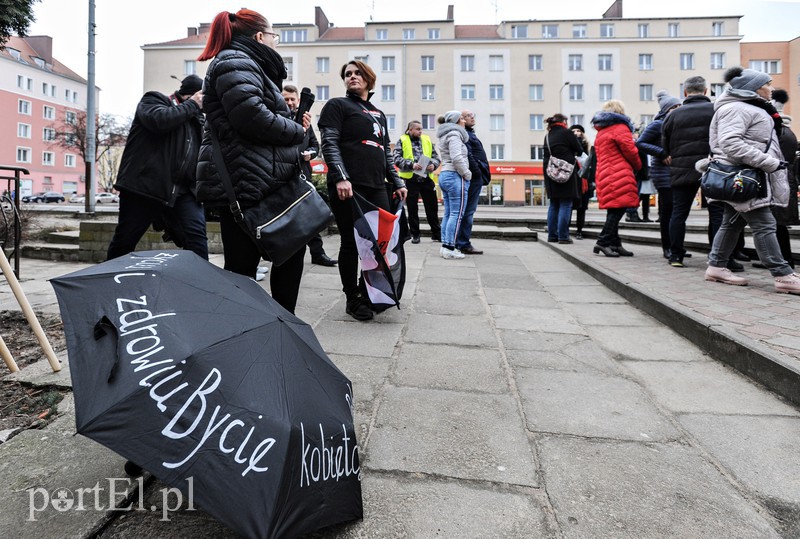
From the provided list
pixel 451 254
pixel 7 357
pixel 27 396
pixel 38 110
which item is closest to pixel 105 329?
pixel 27 396

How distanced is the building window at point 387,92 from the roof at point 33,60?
1634 inches

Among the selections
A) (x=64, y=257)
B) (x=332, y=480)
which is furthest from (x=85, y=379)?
(x=64, y=257)

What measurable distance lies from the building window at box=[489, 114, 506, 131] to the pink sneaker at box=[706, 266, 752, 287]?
4121 cm

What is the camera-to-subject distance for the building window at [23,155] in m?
54.6

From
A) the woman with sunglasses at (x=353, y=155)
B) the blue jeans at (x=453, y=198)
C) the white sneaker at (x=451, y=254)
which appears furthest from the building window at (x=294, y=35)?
the woman with sunglasses at (x=353, y=155)

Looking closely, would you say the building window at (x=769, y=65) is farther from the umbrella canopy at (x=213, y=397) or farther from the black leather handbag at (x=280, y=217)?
the umbrella canopy at (x=213, y=397)

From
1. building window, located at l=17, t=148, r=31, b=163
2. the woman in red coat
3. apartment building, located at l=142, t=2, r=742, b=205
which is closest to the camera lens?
the woman in red coat

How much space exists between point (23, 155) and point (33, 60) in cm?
1201

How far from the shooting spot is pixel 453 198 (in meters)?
6.74

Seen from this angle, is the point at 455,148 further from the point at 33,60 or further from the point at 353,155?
the point at 33,60

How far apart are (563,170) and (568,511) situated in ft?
23.0

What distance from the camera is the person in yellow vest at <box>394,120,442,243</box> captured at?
8391 millimetres

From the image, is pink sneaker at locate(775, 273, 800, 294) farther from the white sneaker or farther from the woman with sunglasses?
the white sneaker

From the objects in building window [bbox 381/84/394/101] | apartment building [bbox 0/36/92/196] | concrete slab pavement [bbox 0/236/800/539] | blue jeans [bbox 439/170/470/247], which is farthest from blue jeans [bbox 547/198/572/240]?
apartment building [bbox 0/36/92/196]
